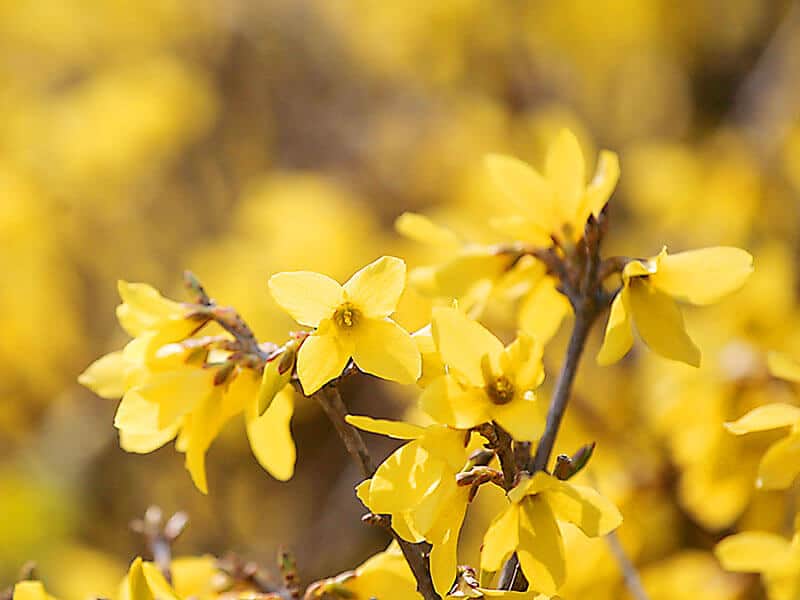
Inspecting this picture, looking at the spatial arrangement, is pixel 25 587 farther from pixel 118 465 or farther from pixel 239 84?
pixel 239 84

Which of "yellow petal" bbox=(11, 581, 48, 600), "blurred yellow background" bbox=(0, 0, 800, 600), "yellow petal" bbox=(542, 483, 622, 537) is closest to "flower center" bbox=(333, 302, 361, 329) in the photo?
"yellow petal" bbox=(542, 483, 622, 537)

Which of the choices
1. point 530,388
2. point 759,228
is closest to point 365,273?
point 530,388

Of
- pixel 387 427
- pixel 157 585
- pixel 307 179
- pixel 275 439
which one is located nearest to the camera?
pixel 387 427

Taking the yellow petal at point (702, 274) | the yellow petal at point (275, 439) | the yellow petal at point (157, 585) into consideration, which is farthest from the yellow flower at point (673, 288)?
the yellow petal at point (157, 585)

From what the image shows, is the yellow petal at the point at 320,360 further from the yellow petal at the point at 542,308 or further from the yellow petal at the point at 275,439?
the yellow petal at the point at 542,308

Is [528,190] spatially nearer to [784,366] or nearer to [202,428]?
[784,366]

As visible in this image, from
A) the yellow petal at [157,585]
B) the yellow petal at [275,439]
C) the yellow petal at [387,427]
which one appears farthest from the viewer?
the yellow petal at [275,439]

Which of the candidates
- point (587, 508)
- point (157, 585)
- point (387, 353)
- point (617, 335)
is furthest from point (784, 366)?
point (157, 585)
